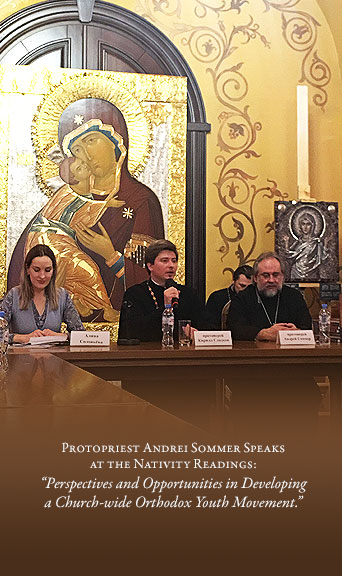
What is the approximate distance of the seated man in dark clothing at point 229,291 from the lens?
600 centimetres

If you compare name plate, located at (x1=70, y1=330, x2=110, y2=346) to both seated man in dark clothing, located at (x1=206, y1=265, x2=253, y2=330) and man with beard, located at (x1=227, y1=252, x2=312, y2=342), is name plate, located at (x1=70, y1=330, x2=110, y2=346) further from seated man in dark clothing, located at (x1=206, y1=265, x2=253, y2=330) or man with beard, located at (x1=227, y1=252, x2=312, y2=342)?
seated man in dark clothing, located at (x1=206, y1=265, x2=253, y2=330)

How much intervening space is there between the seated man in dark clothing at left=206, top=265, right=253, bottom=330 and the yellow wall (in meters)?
0.20

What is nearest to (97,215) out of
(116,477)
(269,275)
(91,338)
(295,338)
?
(269,275)

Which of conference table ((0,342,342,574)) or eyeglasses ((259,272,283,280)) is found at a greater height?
eyeglasses ((259,272,283,280))

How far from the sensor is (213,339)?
4.21 metres

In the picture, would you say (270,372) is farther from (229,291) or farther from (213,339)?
(229,291)

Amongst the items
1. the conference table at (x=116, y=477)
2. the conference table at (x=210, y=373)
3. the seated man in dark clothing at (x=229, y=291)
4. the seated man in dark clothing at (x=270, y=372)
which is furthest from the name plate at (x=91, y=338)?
the seated man in dark clothing at (x=229, y=291)

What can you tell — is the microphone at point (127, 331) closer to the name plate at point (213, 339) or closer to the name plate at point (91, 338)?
the name plate at point (91, 338)

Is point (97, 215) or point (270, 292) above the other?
point (97, 215)

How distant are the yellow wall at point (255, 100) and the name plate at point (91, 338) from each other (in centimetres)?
233

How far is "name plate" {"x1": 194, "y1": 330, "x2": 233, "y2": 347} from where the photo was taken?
4188 millimetres

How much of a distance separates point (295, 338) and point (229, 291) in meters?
1.88

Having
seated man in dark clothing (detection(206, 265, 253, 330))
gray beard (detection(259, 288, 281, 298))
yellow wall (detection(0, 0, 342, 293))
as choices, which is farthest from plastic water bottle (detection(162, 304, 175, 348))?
yellow wall (detection(0, 0, 342, 293))

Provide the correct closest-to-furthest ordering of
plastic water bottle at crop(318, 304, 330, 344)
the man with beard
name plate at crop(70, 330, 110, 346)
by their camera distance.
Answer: name plate at crop(70, 330, 110, 346) → plastic water bottle at crop(318, 304, 330, 344) → the man with beard
